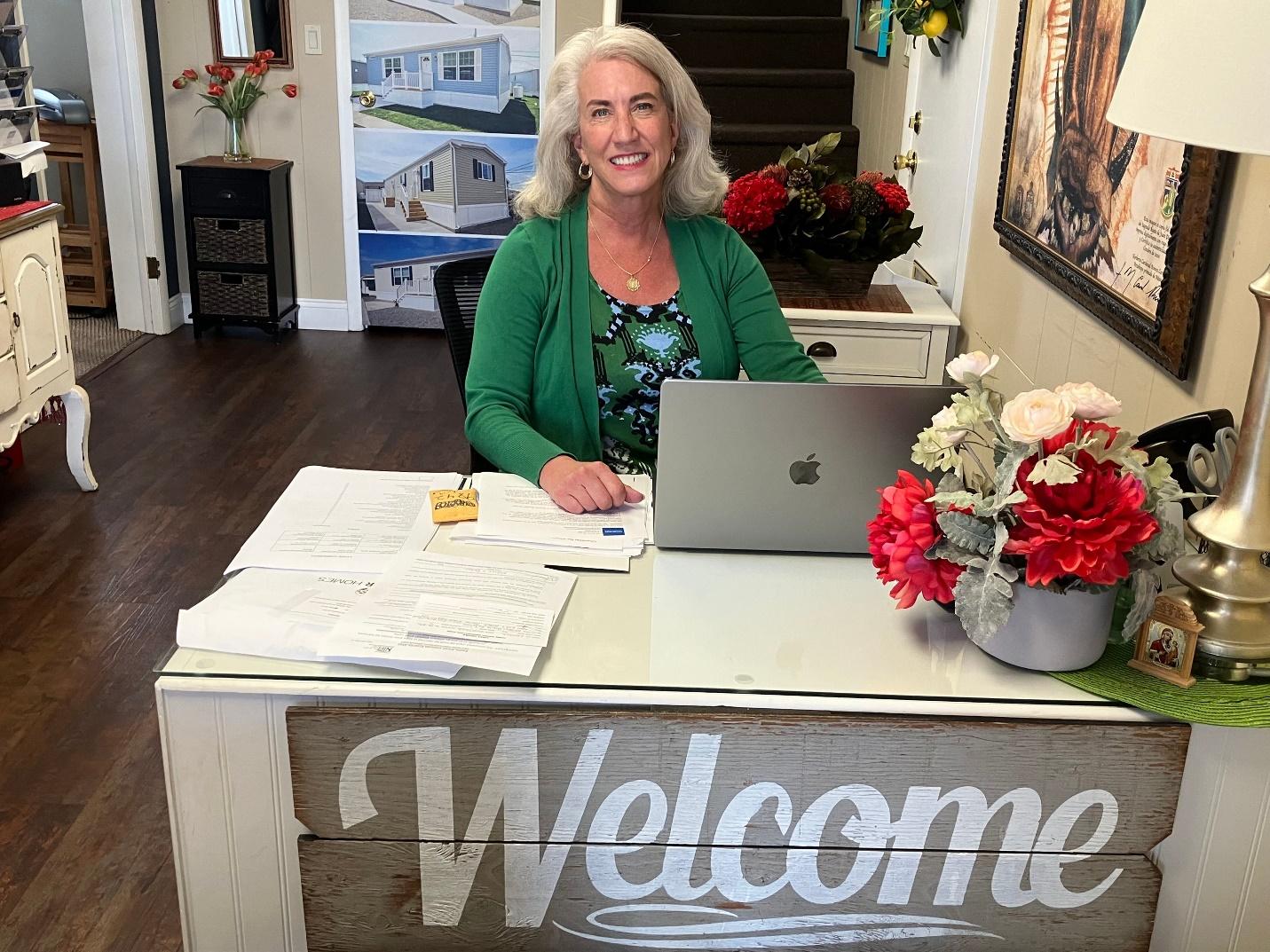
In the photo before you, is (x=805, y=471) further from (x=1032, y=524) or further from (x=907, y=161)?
(x=907, y=161)

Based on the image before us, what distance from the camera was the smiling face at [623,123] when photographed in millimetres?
2008

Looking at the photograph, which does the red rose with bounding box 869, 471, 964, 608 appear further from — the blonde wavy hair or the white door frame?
the white door frame

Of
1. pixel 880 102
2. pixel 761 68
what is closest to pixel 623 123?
pixel 880 102

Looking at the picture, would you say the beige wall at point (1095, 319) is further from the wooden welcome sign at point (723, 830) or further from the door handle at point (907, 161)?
the door handle at point (907, 161)

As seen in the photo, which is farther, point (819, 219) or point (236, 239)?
point (236, 239)

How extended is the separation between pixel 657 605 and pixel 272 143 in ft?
15.8

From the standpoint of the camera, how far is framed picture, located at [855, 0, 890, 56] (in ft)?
12.4

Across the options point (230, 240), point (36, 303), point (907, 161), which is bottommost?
point (230, 240)

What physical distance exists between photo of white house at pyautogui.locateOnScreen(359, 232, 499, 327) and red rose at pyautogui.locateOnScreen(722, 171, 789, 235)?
3.08m

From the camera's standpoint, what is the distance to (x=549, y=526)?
1629 mm

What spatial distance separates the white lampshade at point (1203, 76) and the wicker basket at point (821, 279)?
1721mm

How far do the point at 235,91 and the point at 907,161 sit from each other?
3.20 m

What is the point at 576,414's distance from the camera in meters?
2.07

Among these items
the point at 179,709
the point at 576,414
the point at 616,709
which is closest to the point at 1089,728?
the point at 616,709
